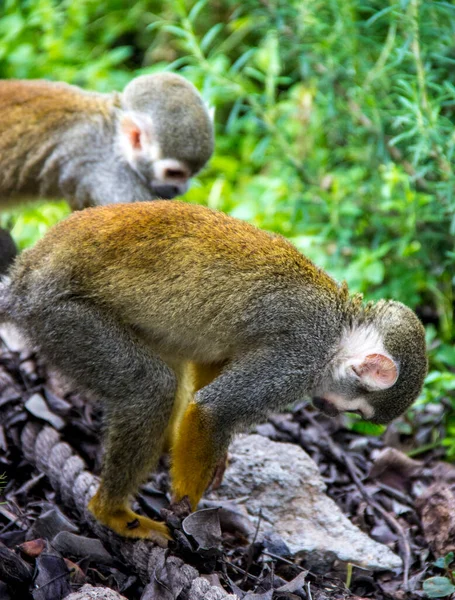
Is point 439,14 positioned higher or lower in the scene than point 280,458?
higher

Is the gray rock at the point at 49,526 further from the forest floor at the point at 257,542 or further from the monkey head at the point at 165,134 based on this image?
the monkey head at the point at 165,134

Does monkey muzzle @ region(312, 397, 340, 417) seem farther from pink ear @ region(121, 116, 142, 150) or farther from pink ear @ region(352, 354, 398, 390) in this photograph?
pink ear @ region(121, 116, 142, 150)

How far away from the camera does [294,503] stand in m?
4.08

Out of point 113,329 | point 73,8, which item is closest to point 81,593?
point 113,329

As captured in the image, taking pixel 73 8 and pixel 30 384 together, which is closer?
pixel 30 384

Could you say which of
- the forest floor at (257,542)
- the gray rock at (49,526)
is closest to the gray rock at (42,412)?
the forest floor at (257,542)

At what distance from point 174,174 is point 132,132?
410mm

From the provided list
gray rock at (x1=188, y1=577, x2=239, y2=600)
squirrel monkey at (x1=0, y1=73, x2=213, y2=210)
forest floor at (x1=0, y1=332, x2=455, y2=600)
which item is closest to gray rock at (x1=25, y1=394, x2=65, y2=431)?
forest floor at (x1=0, y1=332, x2=455, y2=600)

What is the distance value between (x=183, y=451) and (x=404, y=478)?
1.70m

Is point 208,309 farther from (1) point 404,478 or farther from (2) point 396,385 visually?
(1) point 404,478

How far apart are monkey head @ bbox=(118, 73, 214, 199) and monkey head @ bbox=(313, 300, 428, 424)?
2155 mm

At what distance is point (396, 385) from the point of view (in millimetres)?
3812

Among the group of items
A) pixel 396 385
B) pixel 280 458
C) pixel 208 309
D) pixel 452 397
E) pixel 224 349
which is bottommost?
pixel 452 397

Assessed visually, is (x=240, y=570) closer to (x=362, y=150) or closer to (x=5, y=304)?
(x=5, y=304)
